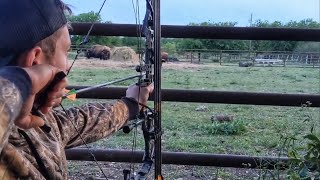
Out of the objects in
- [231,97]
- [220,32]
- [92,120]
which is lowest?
[231,97]

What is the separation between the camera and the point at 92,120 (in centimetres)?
199

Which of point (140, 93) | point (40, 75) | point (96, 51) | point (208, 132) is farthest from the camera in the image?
point (208, 132)

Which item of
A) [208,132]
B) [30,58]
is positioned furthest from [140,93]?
[208,132]

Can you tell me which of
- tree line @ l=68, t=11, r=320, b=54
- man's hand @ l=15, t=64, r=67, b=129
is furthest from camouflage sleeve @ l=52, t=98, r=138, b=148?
man's hand @ l=15, t=64, r=67, b=129

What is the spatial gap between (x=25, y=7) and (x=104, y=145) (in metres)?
3.92

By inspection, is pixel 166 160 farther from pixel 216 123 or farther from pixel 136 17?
pixel 216 123

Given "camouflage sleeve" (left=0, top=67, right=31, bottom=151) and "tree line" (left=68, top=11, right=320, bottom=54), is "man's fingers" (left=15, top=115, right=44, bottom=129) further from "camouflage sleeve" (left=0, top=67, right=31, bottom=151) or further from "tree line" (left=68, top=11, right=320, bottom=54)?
"tree line" (left=68, top=11, right=320, bottom=54)

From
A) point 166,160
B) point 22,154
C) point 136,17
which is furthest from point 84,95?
point 22,154

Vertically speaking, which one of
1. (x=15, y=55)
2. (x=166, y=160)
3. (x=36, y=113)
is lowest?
(x=166, y=160)

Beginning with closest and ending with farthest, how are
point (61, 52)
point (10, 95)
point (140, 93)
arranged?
point (10, 95) → point (61, 52) → point (140, 93)

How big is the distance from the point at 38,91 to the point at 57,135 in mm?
611

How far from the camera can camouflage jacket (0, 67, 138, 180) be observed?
1.22 metres

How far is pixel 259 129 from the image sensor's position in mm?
6734

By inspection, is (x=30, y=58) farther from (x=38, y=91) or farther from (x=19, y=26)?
(x=38, y=91)
